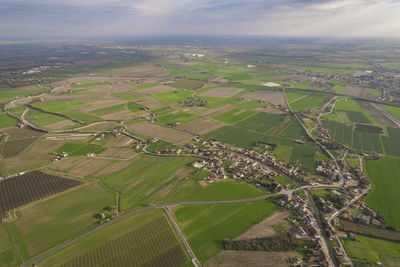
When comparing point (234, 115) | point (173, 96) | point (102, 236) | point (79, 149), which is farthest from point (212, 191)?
point (173, 96)

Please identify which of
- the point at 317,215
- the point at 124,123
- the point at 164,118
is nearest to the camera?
the point at 317,215

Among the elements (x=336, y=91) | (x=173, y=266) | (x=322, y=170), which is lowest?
(x=173, y=266)

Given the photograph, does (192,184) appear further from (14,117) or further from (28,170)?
(14,117)

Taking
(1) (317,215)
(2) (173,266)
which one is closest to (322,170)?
(1) (317,215)

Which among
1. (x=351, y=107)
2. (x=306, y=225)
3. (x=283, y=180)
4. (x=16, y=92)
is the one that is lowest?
(x=306, y=225)

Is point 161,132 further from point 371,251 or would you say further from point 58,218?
point 371,251

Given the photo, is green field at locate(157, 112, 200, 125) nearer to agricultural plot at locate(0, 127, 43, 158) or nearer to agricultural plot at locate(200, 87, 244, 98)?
agricultural plot at locate(200, 87, 244, 98)

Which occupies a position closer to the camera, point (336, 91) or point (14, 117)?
point (14, 117)

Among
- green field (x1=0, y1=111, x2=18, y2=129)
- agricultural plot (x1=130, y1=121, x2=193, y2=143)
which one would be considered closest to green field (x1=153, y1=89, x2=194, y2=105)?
agricultural plot (x1=130, y1=121, x2=193, y2=143)
